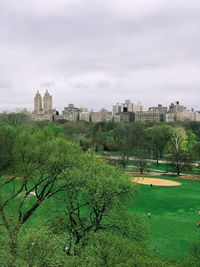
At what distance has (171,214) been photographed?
39188 millimetres

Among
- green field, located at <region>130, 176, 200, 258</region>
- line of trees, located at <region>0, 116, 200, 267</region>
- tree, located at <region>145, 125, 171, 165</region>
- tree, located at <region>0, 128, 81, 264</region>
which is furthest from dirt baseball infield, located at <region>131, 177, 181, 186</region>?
tree, located at <region>0, 128, 81, 264</region>

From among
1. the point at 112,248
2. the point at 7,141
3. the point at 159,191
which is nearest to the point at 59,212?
the point at 7,141

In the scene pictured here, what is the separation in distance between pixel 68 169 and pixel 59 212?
3108 mm

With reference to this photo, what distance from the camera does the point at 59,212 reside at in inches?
973

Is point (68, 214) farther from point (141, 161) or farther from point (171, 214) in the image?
point (141, 161)

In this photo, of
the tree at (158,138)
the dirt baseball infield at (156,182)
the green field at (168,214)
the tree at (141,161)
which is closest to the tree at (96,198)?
the green field at (168,214)

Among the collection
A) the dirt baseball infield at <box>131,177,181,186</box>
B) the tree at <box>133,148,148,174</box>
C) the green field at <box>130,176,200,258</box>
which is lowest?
the dirt baseball infield at <box>131,177,181,186</box>

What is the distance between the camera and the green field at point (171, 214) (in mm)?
29047

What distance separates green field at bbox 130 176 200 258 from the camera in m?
29.0

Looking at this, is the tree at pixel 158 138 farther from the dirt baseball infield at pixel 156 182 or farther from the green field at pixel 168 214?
the green field at pixel 168 214

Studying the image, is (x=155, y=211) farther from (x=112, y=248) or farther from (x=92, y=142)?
(x=92, y=142)

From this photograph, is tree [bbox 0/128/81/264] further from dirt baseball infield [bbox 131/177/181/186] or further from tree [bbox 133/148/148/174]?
tree [bbox 133/148/148/174]

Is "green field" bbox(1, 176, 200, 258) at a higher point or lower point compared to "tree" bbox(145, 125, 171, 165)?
lower

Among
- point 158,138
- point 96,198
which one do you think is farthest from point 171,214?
point 158,138
